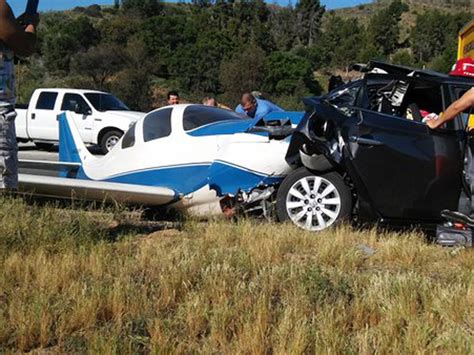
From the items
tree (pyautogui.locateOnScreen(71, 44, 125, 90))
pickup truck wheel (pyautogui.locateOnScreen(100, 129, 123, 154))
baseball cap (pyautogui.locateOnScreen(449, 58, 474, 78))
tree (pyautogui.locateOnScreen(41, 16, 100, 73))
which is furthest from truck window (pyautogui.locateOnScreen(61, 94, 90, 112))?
tree (pyautogui.locateOnScreen(41, 16, 100, 73))

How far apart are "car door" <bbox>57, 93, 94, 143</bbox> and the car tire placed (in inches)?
491

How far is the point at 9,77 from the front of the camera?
5137mm

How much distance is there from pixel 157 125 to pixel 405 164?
3355 millimetres

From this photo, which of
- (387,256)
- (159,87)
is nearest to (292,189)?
(387,256)

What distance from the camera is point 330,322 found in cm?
349

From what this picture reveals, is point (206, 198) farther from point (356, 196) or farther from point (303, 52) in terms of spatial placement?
point (303, 52)

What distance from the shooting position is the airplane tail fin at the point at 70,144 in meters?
9.36

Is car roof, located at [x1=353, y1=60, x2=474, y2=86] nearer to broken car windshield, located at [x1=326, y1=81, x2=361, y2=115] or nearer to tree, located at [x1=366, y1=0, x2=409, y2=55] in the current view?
broken car windshield, located at [x1=326, y1=81, x2=361, y2=115]

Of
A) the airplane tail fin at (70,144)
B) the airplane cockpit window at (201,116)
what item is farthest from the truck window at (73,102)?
the airplane cockpit window at (201,116)

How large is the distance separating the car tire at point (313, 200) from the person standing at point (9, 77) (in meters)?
2.75

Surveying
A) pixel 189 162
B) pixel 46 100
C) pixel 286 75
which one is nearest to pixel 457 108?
pixel 189 162

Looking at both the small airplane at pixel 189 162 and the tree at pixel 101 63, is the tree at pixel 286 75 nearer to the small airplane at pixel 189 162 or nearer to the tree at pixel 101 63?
the tree at pixel 101 63

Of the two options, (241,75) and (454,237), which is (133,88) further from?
(454,237)

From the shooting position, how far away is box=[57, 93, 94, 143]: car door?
1817 centimetres
